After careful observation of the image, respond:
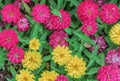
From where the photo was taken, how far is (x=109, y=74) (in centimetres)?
223

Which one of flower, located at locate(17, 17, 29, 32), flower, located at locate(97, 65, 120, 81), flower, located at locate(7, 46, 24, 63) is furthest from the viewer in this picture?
flower, located at locate(17, 17, 29, 32)

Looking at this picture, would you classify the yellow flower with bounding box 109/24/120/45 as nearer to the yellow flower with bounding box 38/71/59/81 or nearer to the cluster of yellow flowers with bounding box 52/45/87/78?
the cluster of yellow flowers with bounding box 52/45/87/78

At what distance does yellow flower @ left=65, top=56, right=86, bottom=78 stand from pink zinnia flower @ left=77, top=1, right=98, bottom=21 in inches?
10.2

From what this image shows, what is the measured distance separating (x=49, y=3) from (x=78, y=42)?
342 millimetres

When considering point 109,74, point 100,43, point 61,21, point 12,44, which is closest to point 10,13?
point 12,44

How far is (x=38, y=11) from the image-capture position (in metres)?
2.39

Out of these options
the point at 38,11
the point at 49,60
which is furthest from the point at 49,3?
the point at 49,60

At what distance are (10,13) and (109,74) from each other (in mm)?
701

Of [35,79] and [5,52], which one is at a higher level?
[5,52]

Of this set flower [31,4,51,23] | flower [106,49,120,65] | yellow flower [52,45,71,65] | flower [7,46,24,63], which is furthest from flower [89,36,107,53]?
flower [7,46,24,63]

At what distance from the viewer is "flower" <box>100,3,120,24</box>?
2.37 m

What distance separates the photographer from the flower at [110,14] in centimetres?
237

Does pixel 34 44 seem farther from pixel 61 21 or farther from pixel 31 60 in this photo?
pixel 61 21

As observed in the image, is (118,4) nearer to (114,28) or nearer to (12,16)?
(114,28)
